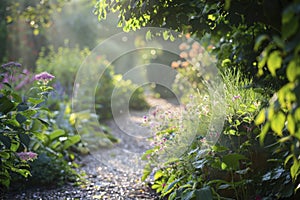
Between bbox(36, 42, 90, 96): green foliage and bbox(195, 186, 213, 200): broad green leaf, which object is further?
bbox(36, 42, 90, 96): green foliage

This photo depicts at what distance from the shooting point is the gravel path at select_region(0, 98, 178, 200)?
123 inches

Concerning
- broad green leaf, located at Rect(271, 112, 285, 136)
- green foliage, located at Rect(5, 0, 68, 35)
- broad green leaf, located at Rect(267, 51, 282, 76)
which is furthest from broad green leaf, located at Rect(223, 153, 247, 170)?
green foliage, located at Rect(5, 0, 68, 35)

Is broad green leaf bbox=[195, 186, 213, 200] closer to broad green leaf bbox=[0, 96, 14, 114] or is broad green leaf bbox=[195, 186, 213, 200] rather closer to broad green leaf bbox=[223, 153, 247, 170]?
broad green leaf bbox=[223, 153, 247, 170]

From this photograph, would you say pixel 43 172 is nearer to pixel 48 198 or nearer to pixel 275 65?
pixel 48 198

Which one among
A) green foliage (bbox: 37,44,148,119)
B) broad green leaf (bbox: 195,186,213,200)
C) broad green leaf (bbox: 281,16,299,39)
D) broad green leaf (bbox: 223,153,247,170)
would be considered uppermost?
green foliage (bbox: 37,44,148,119)

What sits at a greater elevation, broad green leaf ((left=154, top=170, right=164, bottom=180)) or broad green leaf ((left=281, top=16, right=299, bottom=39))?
broad green leaf ((left=154, top=170, right=164, bottom=180))

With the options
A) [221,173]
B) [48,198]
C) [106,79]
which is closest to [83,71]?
[106,79]

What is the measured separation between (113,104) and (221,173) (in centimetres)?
508

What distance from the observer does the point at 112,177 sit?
3.76 m

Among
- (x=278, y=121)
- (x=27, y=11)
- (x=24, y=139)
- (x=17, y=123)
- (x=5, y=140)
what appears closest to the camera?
(x=278, y=121)

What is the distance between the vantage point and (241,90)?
2.88 metres

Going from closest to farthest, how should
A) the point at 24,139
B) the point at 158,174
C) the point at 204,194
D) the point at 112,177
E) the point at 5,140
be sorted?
the point at 204,194
the point at 5,140
the point at 24,139
the point at 158,174
the point at 112,177

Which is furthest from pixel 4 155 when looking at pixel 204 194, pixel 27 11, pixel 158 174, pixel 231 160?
pixel 27 11

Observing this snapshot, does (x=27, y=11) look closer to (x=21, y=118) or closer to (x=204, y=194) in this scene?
(x=21, y=118)
